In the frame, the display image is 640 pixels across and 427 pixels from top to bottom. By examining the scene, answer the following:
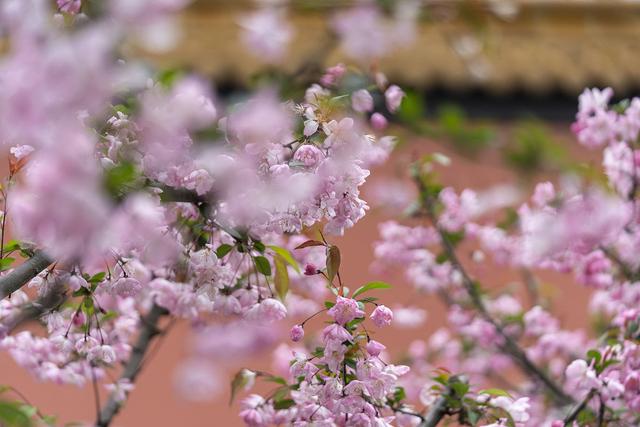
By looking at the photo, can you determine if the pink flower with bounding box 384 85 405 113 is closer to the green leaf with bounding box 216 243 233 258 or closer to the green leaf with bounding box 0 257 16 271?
the green leaf with bounding box 216 243 233 258

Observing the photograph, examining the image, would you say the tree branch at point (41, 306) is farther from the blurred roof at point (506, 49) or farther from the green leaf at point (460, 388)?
the blurred roof at point (506, 49)

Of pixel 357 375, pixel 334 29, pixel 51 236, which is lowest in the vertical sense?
pixel 357 375

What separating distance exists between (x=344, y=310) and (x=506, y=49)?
2.91 meters

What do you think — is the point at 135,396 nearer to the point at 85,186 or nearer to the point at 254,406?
the point at 254,406

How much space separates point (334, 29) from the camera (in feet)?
5.53

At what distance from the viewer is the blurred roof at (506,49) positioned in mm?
3791

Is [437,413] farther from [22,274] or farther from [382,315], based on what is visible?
[22,274]

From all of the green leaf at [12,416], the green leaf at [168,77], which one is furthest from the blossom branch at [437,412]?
the green leaf at [12,416]

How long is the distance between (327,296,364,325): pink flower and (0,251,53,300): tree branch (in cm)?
39

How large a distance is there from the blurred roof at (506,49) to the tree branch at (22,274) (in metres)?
2.39

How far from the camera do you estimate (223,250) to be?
140 centimetres

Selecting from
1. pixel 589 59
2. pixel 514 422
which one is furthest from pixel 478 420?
pixel 589 59

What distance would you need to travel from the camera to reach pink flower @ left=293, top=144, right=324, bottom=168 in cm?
130

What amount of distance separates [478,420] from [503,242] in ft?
4.23
